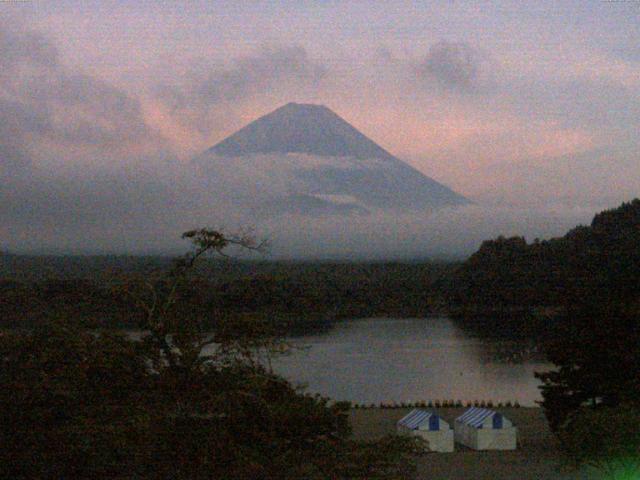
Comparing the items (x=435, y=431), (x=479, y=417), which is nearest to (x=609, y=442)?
(x=435, y=431)

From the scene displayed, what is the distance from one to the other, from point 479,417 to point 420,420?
0.66 meters

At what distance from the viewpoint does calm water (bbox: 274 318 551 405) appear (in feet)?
49.5

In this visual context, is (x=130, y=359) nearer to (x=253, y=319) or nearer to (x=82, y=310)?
(x=253, y=319)

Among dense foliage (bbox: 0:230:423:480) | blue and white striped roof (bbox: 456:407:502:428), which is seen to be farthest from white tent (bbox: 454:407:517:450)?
dense foliage (bbox: 0:230:423:480)

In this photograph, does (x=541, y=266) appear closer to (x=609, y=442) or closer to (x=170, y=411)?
(x=609, y=442)

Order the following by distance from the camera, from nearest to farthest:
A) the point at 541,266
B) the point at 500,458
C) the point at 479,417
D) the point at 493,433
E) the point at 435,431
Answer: the point at 500,458
the point at 435,431
the point at 493,433
the point at 479,417
the point at 541,266

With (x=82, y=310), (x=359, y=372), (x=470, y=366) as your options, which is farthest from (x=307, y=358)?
(x=82, y=310)

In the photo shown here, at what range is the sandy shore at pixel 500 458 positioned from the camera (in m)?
8.08

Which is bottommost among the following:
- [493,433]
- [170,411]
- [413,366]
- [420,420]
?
[413,366]

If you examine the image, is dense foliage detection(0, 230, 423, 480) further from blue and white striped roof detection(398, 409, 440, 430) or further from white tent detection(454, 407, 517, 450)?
white tent detection(454, 407, 517, 450)

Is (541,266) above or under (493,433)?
above

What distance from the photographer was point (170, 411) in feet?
14.0

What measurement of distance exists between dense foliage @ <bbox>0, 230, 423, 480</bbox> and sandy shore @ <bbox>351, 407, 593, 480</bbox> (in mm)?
3315

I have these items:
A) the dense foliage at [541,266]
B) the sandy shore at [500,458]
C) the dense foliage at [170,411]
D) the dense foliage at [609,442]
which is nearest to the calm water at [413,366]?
the sandy shore at [500,458]
